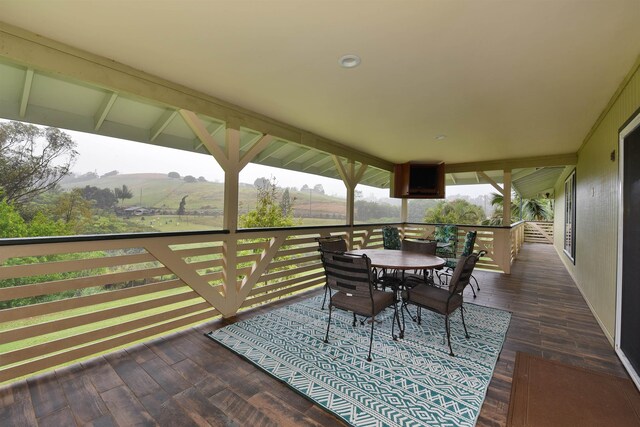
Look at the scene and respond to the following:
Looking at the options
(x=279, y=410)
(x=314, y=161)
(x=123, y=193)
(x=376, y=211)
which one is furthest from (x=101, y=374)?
(x=376, y=211)

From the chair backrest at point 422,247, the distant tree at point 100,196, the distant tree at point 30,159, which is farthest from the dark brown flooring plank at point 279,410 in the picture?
the distant tree at point 100,196

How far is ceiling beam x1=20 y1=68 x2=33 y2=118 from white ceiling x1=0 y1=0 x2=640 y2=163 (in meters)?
0.62

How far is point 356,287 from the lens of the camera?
2.48 metres

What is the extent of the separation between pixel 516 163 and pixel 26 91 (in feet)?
24.4

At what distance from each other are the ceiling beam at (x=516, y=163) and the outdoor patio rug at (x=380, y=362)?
367cm

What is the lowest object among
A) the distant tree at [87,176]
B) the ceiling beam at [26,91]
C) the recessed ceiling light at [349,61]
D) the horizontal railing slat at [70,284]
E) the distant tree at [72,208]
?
the horizontal railing slat at [70,284]

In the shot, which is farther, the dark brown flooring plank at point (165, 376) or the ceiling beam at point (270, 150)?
the ceiling beam at point (270, 150)

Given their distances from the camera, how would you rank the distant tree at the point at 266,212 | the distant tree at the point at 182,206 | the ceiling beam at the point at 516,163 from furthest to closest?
the distant tree at the point at 266,212 → the ceiling beam at the point at 516,163 → the distant tree at the point at 182,206

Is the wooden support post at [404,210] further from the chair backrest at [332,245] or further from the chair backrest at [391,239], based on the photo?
the chair backrest at [332,245]

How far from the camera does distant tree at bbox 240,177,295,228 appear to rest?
563 cm

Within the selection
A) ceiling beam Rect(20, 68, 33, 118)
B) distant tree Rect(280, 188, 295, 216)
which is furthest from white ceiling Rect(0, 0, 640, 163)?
distant tree Rect(280, 188, 295, 216)

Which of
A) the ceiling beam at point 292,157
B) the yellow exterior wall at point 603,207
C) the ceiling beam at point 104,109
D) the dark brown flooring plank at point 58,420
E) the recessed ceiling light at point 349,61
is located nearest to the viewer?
the dark brown flooring plank at point 58,420

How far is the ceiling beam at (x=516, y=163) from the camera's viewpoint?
17.0 feet

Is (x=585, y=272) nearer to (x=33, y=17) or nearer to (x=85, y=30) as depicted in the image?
(x=85, y=30)
